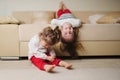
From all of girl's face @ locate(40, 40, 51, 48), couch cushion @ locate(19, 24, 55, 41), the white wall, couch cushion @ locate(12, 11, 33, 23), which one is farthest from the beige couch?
the white wall

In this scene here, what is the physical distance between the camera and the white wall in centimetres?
333

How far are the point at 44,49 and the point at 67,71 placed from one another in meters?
0.42

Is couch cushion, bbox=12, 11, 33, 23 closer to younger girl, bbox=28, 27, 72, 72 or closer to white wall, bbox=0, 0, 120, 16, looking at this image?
white wall, bbox=0, 0, 120, 16

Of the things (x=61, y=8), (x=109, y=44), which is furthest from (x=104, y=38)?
(x=61, y=8)

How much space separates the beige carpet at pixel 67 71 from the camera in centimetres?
170

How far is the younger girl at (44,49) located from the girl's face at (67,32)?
11 centimetres

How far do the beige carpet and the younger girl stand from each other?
9 cm

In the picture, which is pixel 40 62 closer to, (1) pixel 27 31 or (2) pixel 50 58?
(2) pixel 50 58

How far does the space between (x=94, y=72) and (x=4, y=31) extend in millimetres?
1118

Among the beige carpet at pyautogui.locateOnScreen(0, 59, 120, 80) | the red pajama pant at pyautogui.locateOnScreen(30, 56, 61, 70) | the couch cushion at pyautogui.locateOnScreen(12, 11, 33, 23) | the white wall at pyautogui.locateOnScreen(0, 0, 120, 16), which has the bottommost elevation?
the beige carpet at pyautogui.locateOnScreen(0, 59, 120, 80)

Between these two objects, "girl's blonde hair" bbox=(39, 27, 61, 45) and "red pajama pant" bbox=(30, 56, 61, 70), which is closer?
"red pajama pant" bbox=(30, 56, 61, 70)

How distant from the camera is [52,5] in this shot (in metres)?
3.38

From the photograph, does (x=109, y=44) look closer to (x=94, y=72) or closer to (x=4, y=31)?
(x=94, y=72)

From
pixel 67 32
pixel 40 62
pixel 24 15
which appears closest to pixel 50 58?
pixel 40 62
